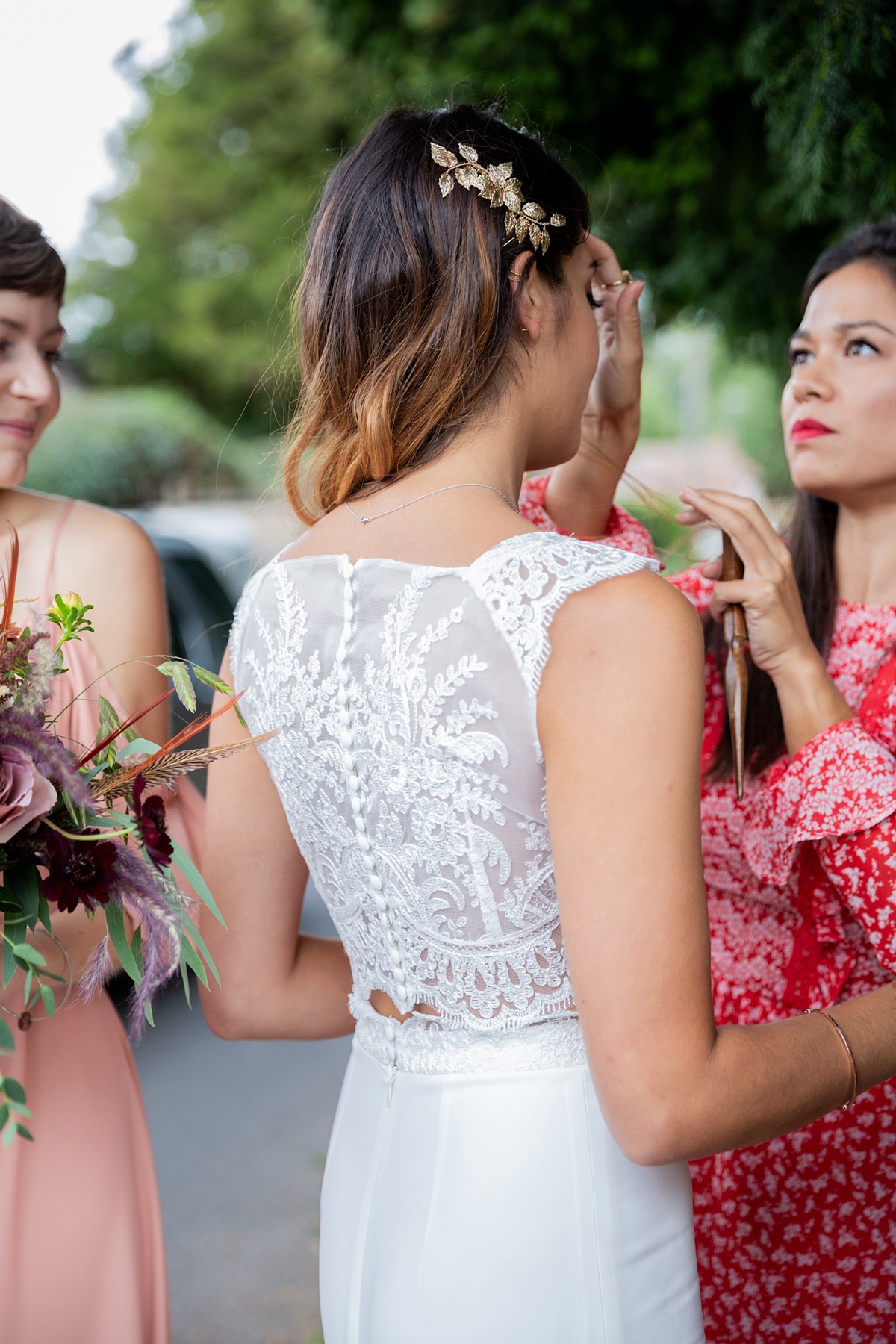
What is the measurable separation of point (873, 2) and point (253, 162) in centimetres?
1506

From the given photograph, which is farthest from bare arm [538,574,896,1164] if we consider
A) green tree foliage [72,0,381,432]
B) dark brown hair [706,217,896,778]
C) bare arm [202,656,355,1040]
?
green tree foliage [72,0,381,432]

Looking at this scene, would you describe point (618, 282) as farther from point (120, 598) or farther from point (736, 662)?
point (120, 598)

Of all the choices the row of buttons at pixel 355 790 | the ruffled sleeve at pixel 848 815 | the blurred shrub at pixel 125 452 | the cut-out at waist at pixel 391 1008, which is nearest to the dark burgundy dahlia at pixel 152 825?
the row of buttons at pixel 355 790

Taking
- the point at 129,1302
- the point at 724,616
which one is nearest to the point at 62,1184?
the point at 129,1302

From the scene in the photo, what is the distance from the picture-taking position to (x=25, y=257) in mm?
1919

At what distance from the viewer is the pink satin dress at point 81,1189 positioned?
171cm

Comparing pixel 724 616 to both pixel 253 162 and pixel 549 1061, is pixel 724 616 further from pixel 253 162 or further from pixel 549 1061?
pixel 253 162

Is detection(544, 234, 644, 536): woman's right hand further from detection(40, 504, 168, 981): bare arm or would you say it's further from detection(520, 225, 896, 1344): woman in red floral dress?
detection(40, 504, 168, 981): bare arm

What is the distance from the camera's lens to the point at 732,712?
5.96 feet

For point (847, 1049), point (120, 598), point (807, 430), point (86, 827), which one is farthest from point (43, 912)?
point (807, 430)

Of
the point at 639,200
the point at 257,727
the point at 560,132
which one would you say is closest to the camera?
the point at 257,727

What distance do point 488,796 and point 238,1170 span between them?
358 cm

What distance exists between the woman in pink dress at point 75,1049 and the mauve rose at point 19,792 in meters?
0.43

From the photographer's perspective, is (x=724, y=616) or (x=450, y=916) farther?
(x=724, y=616)
